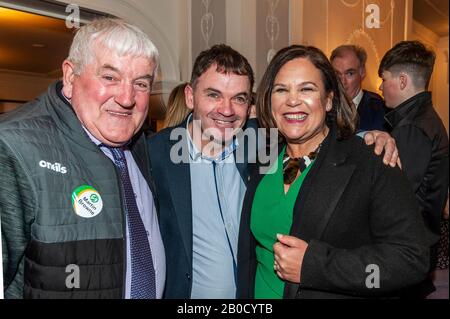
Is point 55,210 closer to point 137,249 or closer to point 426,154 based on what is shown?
point 137,249

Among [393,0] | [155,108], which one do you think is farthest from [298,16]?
[155,108]

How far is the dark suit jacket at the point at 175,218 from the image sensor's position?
4.29 ft

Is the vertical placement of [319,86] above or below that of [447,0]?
below

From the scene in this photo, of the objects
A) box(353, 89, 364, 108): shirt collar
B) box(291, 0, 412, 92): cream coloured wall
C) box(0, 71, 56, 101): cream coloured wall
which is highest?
box(0, 71, 56, 101): cream coloured wall

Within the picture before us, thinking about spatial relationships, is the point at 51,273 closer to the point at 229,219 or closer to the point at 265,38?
the point at 229,219

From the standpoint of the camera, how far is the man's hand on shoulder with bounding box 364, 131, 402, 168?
1.03m

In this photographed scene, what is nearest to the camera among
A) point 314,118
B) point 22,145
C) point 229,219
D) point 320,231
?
point 22,145

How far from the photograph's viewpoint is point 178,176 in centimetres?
138

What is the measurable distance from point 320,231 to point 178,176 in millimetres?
553

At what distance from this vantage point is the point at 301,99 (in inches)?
46.1

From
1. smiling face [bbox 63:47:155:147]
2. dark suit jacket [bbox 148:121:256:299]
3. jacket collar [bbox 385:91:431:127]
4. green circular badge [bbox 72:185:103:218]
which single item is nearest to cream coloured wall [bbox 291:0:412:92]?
jacket collar [bbox 385:91:431:127]

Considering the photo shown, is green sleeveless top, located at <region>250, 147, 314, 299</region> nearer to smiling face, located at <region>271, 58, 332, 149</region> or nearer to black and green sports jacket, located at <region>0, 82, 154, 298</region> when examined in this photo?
smiling face, located at <region>271, 58, 332, 149</region>

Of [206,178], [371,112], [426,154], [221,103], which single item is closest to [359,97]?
[371,112]

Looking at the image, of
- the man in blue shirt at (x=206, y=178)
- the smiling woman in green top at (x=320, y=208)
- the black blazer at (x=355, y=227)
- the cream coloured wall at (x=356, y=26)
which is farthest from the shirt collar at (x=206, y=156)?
the cream coloured wall at (x=356, y=26)
